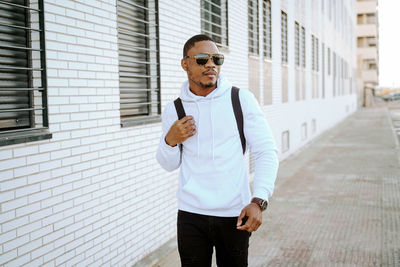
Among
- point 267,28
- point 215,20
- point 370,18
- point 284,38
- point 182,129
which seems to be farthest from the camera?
point 370,18

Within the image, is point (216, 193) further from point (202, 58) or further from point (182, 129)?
point (202, 58)

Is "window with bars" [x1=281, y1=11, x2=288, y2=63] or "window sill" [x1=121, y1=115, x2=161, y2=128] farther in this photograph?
"window with bars" [x1=281, y1=11, x2=288, y2=63]

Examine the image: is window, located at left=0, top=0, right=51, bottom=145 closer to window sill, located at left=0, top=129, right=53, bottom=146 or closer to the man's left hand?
window sill, located at left=0, top=129, right=53, bottom=146

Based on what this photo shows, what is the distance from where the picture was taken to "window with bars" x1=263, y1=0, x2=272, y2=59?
38.2ft

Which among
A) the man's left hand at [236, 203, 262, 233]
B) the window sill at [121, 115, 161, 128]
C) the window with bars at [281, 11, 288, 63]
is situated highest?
the window with bars at [281, 11, 288, 63]

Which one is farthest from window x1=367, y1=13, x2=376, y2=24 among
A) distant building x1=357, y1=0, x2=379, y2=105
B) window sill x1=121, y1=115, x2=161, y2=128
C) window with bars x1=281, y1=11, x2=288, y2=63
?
window sill x1=121, y1=115, x2=161, y2=128

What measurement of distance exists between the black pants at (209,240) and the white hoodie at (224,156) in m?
0.06

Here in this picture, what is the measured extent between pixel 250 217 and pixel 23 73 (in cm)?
224

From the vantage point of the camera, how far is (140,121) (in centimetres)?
521

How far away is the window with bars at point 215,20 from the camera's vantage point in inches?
300

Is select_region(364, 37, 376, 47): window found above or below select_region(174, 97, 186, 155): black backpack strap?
above

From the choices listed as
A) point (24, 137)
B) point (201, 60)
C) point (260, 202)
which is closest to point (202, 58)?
point (201, 60)

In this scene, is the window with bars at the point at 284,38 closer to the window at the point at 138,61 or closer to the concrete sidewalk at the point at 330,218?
the concrete sidewalk at the point at 330,218

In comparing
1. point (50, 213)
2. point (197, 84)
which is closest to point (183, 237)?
point (197, 84)
